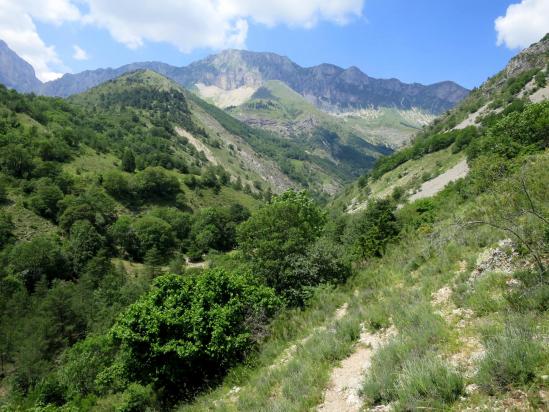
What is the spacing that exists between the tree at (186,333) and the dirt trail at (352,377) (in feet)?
18.2

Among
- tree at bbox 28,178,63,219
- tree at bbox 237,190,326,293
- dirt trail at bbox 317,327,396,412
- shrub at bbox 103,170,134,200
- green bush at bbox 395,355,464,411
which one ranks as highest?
shrub at bbox 103,170,134,200

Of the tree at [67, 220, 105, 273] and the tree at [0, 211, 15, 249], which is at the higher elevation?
the tree at [0, 211, 15, 249]

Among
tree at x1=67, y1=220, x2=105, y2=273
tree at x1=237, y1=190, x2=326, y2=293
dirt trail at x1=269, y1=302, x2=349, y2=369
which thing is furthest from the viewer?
tree at x1=67, y1=220, x2=105, y2=273

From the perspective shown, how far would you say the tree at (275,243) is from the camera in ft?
67.3

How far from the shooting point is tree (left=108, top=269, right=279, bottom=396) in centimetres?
1322

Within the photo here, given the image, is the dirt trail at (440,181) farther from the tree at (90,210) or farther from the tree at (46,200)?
the tree at (46,200)

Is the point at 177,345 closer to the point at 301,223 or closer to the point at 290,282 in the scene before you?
the point at 290,282

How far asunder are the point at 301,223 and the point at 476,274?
780 inches

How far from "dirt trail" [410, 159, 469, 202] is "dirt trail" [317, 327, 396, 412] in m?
57.5

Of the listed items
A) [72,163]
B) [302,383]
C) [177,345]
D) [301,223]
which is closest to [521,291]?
[302,383]

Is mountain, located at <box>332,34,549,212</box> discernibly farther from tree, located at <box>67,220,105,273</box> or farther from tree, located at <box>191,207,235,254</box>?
tree, located at <box>67,220,105,273</box>

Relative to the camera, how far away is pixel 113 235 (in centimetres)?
8138

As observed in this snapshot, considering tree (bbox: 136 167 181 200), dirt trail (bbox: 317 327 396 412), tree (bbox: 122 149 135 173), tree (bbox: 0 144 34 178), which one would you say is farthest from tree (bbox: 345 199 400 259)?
tree (bbox: 122 149 135 173)

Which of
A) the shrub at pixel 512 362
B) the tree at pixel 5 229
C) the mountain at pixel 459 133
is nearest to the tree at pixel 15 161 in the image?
the tree at pixel 5 229
